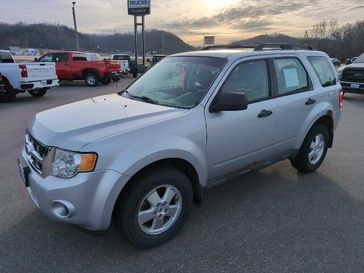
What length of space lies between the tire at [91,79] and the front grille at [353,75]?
1271cm

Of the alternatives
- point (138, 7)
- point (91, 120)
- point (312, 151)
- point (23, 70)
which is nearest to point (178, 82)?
point (91, 120)

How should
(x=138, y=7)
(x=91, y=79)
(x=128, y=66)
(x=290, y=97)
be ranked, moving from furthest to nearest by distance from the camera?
(x=138, y=7) → (x=128, y=66) → (x=91, y=79) → (x=290, y=97)

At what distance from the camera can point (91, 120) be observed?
3.42 metres

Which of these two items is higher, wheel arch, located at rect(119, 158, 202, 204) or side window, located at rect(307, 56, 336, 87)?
side window, located at rect(307, 56, 336, 87)

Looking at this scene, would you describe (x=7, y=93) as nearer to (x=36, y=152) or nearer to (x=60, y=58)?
(x=60, y=58)

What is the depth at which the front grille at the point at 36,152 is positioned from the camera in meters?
3.21

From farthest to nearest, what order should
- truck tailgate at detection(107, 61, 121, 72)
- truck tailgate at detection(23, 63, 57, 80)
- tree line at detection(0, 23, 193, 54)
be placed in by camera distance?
tree line at detection(0, 23, 193, 54), truck tailgate at detection(107, 61, 121, 72), truck tailgate at detection(23, 63, 57, 80)

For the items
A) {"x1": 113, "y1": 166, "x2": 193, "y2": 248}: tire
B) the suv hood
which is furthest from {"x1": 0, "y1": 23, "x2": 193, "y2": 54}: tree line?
{"x1": 113, "y1": 166, "x2": 193, "y2": 248}: tire

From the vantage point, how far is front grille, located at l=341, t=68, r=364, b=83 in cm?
1395

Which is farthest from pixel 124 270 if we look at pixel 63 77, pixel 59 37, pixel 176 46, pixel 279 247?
pixel 59 37

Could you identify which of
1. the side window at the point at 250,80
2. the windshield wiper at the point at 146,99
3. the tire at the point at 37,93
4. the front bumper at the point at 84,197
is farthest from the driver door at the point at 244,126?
the tire at the point at 37,93

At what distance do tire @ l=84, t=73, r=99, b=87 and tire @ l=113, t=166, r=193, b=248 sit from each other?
18.4 metres

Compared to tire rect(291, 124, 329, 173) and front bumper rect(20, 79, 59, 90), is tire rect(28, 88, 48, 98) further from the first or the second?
tire rect(291, 124, 329, 173)

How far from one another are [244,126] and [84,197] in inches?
74.1
